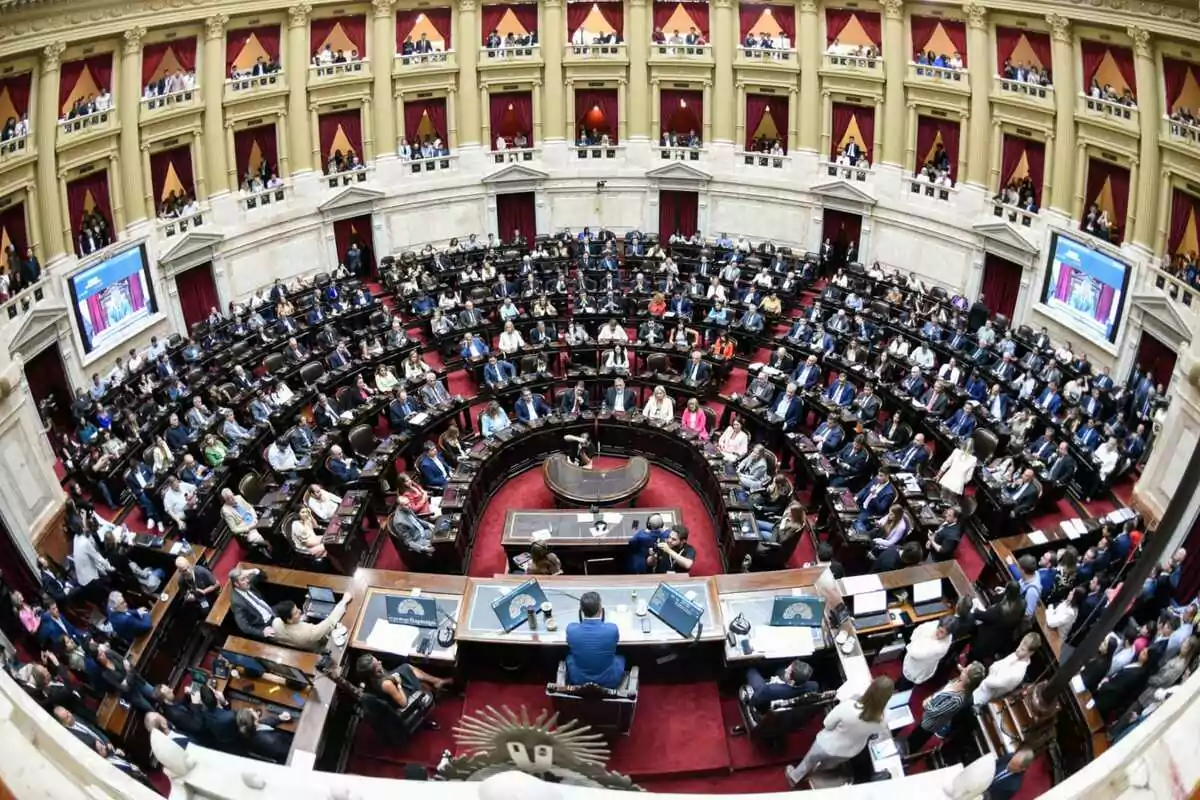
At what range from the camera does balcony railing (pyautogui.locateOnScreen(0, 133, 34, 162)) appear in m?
16.9

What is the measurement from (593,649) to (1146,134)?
16.6m

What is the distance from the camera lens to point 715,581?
10570mm

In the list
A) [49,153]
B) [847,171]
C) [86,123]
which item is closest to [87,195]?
[49,153]

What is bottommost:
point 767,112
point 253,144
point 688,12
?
point 253,144

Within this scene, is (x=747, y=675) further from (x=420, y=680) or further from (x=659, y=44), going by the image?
(x=659, y=44)

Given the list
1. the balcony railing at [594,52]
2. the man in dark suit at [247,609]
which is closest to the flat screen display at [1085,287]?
the balcony railing at [594,52]

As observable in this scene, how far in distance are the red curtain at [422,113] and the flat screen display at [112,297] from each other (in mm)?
8235

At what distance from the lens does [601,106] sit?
25188mm

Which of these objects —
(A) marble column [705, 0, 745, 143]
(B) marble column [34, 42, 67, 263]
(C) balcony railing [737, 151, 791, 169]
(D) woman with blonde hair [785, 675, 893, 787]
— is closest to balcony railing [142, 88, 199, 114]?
(B) marble column [34, 42, 67, 263]

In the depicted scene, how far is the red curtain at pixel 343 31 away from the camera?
880 inches

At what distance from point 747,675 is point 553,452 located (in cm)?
693

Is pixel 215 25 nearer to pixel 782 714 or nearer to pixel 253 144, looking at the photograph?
pixel 253 144

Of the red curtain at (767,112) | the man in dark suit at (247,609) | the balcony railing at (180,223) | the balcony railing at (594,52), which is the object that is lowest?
the man in dark suit at (247,609)

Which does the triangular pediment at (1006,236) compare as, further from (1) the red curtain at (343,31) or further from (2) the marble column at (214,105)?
(2) the marble column at (214,105)
